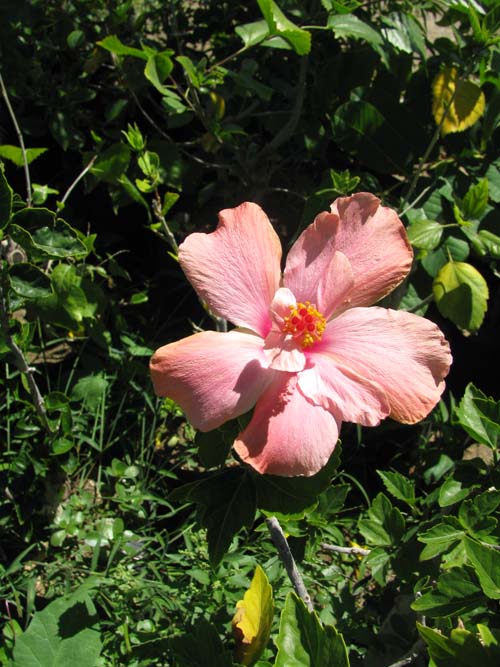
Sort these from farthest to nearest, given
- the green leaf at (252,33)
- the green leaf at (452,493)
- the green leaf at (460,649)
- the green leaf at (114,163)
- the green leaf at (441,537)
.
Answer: the green leaf at (114,163) → the green leaf at (252,33) → the green leaf at (452,493) → the green leaf at (441,537) → the green leaf at (460,649)

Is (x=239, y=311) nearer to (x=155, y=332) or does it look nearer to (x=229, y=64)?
(x=155, y=332)

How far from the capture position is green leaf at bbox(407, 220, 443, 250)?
5.08 feet

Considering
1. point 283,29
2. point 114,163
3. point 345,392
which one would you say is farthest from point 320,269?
point 114,163

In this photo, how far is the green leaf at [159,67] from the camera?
1.66m

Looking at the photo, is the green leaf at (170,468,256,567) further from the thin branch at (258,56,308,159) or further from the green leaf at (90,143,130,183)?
the thin branch at (258,56,308,159)

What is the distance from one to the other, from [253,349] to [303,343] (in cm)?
7

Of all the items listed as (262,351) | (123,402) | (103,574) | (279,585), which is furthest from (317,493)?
(123,402)

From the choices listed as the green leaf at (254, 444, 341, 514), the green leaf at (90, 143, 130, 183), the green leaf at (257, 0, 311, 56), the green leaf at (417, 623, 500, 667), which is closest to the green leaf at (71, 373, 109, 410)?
the green leaf at (90, 143, 130, 183)

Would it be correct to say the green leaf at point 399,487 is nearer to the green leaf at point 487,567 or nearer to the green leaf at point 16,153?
the green leaf at point 487,567

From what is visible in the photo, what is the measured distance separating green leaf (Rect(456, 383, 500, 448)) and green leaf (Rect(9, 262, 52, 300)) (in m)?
0.80

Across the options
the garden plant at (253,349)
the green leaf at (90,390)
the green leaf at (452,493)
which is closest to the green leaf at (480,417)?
the garden plant at (253,349)

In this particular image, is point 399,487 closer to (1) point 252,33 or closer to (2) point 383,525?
(2) point 383,525

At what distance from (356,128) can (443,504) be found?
110 centimetres

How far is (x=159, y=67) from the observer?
1708mm
